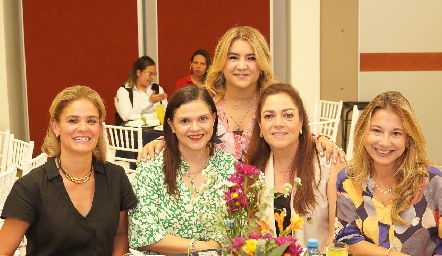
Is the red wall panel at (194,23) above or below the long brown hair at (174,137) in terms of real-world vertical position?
above

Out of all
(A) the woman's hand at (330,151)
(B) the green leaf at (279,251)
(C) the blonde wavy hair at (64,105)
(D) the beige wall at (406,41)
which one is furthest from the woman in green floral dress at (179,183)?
(D) the beige wall at (406,41)

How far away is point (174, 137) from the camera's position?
2773 millimetres

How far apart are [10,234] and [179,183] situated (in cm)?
74

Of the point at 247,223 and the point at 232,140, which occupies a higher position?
the point at 232,140

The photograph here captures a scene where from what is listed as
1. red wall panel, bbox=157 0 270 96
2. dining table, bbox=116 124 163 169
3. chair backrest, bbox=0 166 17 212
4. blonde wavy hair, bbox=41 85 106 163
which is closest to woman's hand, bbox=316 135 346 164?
blonde wavy hair, bbox=41 85 106 163

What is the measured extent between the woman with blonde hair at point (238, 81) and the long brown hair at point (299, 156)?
196 mm

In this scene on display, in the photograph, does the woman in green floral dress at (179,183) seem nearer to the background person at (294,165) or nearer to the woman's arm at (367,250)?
the background person at (294,165)

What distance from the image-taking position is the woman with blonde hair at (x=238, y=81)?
3.10 meters

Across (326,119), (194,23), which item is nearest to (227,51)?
(326,119)

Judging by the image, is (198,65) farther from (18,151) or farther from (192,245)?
(192,245)

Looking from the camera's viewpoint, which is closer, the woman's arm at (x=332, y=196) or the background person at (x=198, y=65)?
Answer: the woman's arm at (x=332, y=196)

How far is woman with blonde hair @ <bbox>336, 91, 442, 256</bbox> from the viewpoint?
2.40 metres

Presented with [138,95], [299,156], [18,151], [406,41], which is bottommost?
[18,151]

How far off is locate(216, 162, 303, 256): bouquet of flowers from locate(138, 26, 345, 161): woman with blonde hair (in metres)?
1.16
